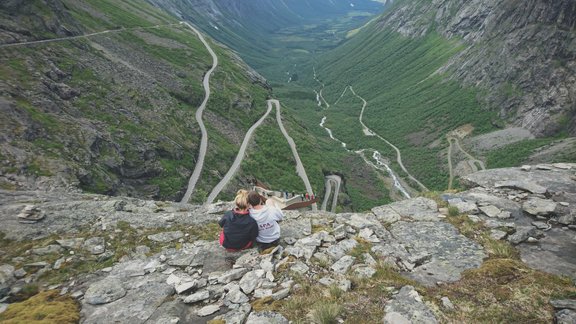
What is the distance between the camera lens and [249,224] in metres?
13.5

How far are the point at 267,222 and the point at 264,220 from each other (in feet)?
0.51

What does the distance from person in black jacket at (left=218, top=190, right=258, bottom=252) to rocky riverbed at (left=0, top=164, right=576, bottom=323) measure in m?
0.47

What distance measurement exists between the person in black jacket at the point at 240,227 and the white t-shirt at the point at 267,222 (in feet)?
0.63

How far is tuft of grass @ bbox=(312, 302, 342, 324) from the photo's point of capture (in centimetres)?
857

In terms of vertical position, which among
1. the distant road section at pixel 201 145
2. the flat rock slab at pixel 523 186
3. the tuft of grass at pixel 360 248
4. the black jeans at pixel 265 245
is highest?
the distant road section at pixel 201 145

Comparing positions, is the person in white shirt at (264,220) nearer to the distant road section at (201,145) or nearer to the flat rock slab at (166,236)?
the flat rock slab at (166,236)

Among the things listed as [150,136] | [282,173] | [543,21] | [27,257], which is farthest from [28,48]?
[543,21]

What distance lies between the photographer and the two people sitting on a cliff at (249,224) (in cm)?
1348

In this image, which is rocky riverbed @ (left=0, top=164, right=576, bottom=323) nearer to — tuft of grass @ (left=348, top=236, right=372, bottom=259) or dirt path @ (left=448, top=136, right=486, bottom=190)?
tuft of grass @ (left=348, top=236, right=372, bottom=259)

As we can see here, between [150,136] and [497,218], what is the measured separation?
2679 inches

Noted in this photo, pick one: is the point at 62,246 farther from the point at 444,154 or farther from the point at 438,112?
the point at 438,112

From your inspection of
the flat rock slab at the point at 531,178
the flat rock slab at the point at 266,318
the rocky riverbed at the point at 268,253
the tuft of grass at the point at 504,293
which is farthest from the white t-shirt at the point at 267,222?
the flat rock slab at the point at 531,178

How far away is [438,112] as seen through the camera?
17675 cm

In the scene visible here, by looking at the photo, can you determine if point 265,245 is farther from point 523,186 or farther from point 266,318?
point 523,186
